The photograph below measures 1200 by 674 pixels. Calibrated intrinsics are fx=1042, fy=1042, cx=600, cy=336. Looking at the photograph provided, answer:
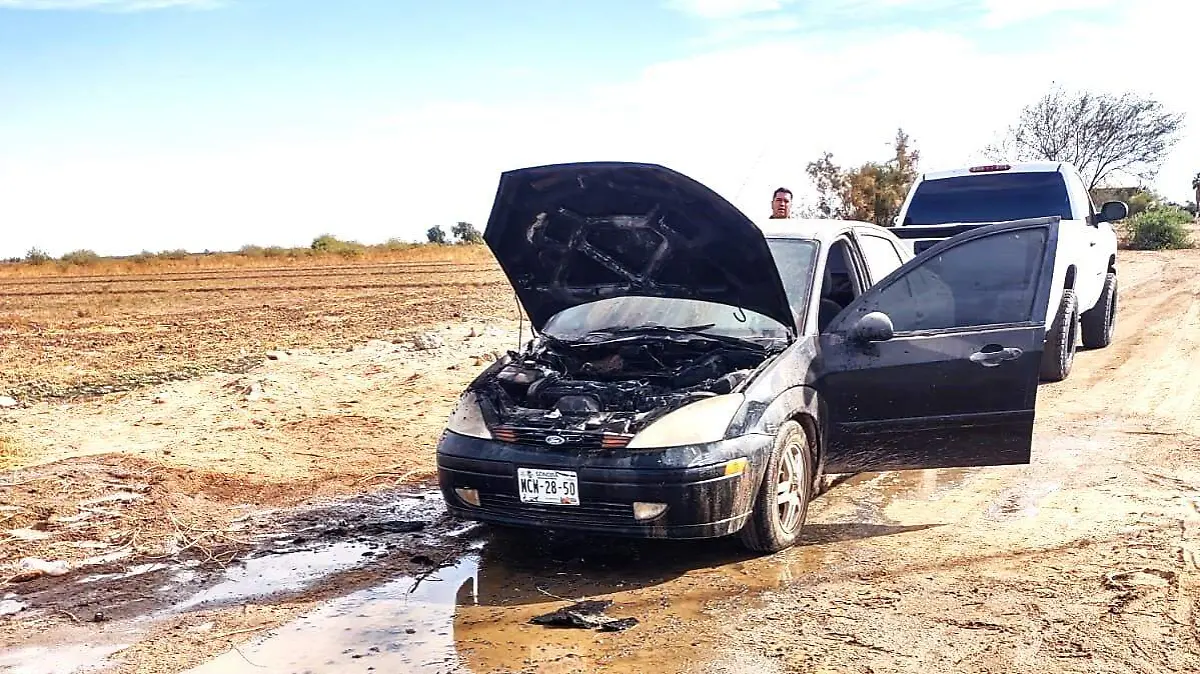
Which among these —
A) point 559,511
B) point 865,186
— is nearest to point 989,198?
point 559,511

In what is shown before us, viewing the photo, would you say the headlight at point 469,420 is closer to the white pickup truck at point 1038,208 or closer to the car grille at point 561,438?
the car grille at point 561,438

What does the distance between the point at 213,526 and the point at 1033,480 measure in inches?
201

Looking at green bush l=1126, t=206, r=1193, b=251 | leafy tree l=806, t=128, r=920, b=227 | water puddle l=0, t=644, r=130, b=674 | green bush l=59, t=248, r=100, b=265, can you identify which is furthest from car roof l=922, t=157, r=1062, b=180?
green bush l=59, t=248, r=100, b=265

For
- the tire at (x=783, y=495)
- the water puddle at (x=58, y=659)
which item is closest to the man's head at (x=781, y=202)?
the tire at (x=783, y=495)

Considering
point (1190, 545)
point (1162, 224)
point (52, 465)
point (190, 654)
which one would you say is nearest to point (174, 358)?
point (52, 465)

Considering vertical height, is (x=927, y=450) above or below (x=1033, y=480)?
above

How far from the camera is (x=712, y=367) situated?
5602 millimetres

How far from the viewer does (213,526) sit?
247 inches

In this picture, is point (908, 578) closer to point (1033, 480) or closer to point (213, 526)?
point (1033, 480)

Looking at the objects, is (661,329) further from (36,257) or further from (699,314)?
(36,257)

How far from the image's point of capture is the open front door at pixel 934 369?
5625mm

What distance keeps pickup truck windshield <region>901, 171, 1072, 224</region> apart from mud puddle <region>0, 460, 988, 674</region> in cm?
554

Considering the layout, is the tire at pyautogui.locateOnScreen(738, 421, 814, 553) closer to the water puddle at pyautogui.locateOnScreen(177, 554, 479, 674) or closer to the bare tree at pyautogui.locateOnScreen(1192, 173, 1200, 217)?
the water puddle at pyautogui.locateOnScreen(177, 554, 479, 674)

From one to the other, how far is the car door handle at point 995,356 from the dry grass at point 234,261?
121 ft
